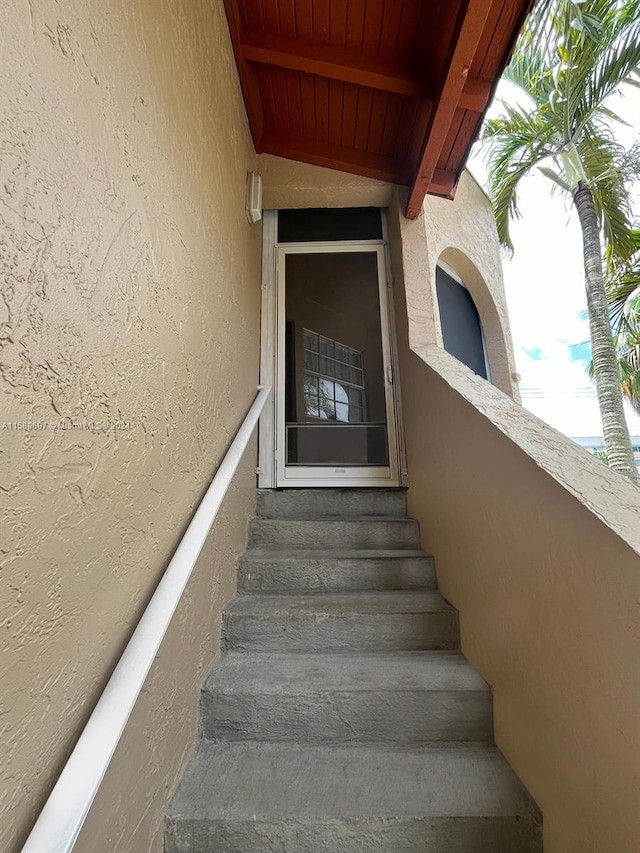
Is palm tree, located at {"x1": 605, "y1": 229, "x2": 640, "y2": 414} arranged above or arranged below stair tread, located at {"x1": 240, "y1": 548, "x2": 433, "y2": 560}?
above

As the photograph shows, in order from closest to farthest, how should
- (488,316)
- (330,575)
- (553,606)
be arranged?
1. (553,606)
2. (330,575)
3. (488,316)

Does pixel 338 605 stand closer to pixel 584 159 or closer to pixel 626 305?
pixel 626 305

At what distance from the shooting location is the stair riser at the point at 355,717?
1.26 metres

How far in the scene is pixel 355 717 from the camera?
127 cm

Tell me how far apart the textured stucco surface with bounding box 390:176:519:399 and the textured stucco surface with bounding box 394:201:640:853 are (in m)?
1.00

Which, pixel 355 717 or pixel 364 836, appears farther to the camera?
pixel 355 717

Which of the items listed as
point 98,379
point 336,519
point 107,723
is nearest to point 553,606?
point 107,723

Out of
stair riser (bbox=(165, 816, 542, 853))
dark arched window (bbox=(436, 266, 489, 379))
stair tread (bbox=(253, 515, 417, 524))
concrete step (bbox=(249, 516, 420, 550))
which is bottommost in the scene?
stair riser (bbox=(165, 816, 542, 853))

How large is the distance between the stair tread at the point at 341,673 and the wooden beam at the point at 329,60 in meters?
2.73

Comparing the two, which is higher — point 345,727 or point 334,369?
point 334,369

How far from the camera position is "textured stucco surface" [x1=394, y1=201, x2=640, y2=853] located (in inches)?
30.2

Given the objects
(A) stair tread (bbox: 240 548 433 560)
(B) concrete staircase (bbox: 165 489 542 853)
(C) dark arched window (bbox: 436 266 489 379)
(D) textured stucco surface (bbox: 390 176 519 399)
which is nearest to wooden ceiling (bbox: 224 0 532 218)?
(D) textured stucco surface (bbox: 390 176 519 399)

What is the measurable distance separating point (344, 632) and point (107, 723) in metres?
1.06

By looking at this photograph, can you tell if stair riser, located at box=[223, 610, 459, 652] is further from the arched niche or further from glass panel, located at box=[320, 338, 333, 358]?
the arched niche
